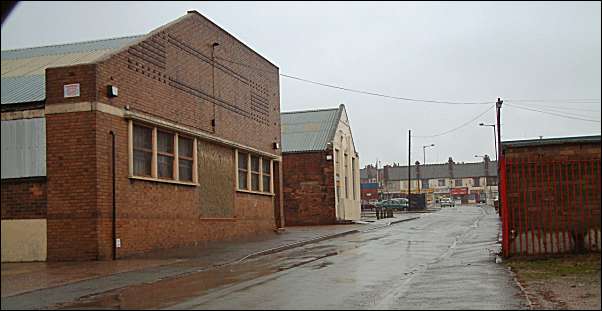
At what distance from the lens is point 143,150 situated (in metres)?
22.1

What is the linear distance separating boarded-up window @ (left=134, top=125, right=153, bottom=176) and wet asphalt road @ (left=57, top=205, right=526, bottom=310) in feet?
16.0

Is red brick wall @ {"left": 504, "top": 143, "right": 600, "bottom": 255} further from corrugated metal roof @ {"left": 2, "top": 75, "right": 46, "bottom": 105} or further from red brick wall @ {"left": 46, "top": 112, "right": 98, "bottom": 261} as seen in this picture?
corrugated metal roof @ {"left": 2, "top": 75, "right": 46, "bottom": 105}

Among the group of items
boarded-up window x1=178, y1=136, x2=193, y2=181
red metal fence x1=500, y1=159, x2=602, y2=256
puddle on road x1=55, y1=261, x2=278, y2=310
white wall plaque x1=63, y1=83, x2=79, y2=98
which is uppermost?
white wall plaque x1=63, y1=83, x2=79, y2=98

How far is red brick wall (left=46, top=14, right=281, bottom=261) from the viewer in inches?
758

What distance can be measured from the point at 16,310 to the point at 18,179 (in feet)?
29.1

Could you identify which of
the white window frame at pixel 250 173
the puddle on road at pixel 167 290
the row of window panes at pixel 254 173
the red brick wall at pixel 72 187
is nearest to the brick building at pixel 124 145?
the red brick wall at pixel 72 187

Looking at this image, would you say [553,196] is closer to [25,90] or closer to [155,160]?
[155,160]

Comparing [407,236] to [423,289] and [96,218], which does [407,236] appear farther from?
[423,289]

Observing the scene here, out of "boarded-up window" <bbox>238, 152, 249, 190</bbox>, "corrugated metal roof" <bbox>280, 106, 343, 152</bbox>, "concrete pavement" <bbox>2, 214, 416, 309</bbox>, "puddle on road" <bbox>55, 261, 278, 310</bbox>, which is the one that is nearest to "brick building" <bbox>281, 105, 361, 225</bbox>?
"corrugated metal roof" <bbox>280, 106, 343, 152</bbox>

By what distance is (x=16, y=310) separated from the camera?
11430 mm

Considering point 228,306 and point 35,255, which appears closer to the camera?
point 228,306

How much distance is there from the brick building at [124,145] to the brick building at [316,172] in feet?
48.0

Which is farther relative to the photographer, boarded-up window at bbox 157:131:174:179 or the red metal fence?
boarded-up window at bbox 157:131:174:179

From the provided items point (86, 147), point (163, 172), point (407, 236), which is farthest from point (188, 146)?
point (407, 236)
